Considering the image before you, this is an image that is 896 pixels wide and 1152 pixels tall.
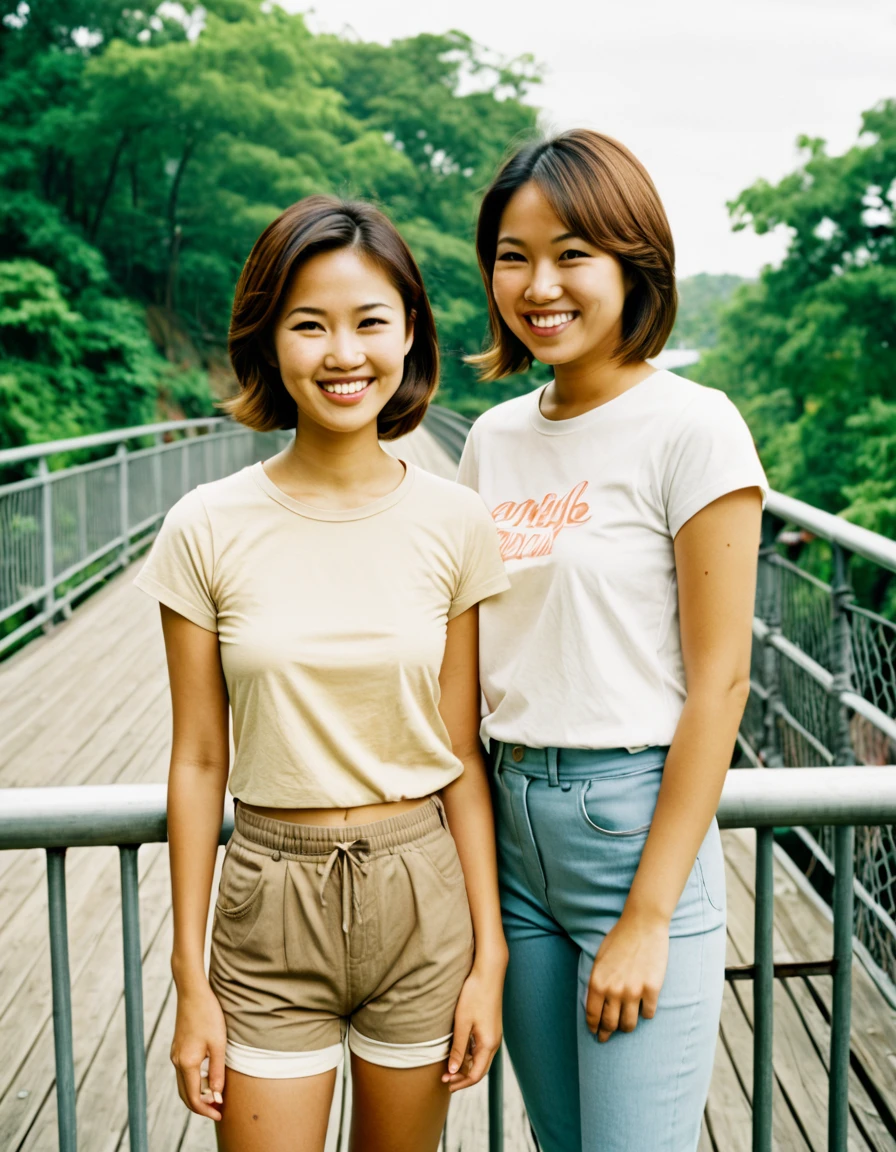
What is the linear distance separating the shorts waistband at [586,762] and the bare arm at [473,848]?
91 mm

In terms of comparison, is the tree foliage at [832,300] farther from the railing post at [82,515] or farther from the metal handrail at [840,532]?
the metal handrail at [840,532]

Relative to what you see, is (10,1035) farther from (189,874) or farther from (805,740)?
(805,740)

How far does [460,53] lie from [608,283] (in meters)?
33.9

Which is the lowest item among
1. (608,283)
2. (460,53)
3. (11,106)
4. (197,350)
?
(197,350)

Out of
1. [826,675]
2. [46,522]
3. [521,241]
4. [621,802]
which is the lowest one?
[46,522]

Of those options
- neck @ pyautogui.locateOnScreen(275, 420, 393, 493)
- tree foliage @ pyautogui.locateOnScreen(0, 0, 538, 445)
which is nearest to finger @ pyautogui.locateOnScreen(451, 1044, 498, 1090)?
neck @ pyautogui.locateOnScreen(275, 420, 393, 493)

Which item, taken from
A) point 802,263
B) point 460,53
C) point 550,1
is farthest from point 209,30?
point 550,1

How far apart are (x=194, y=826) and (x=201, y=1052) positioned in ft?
0.84

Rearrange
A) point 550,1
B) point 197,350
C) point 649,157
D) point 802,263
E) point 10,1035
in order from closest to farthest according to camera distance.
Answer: point 649,157, point 10,1035, point 802,263, point 197,350, point 550,1

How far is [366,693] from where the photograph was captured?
1.38 meters

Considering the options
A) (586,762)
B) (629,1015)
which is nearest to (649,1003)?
(629,1015)

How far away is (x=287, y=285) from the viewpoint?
141 centimetres

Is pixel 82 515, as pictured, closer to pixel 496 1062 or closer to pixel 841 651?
pixel 841 651

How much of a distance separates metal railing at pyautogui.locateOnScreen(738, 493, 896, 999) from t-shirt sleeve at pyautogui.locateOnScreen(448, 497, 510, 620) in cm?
150
